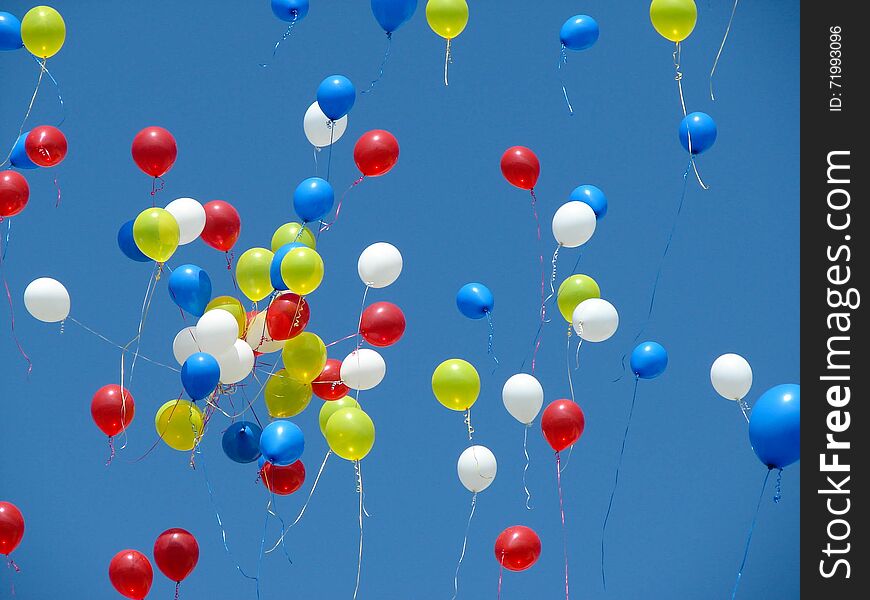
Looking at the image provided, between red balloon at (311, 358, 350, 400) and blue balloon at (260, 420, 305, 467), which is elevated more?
red balloon at (311, 358, 350, 400)

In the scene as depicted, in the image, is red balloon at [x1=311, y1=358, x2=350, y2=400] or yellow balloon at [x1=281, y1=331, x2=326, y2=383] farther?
red balloon at [x1=311, y1=358, x2=350, y2=400]

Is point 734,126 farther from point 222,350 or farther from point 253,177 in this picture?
point 222,350

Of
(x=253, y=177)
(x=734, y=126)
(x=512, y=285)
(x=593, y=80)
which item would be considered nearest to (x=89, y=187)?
(x=253, y=177)

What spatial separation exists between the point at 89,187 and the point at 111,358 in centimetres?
79

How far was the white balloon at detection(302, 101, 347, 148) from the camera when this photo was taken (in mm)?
4430

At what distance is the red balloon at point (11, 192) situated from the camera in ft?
14.0

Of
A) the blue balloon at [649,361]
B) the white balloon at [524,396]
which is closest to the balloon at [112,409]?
the white balloon at [524,396]

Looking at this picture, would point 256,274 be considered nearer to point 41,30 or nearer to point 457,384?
point 457,384

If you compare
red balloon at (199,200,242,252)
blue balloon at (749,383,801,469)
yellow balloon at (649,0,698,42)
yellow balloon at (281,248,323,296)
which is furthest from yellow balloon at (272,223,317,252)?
blue balloon at (749,383,801,469)

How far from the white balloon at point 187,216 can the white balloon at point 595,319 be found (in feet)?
4.20

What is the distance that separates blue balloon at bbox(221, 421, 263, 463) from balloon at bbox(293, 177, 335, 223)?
0.72m

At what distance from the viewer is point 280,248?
4172mm

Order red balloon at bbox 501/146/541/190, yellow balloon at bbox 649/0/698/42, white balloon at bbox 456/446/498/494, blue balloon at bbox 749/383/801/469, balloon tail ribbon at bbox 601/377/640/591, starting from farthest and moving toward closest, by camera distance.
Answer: balloon tail ribbon at bbox 601/377/640/591 < red balloon at bbox 501/146/541/190 < white balloon at bbox 456/446/498/494 < yellow balloon at bbox 649/0/698/42 < blue balloon at bbox 749/383/801/469

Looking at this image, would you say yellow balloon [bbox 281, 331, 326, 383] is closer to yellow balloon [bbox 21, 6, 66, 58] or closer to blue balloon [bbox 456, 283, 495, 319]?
blue balloon [bbox 456, 283, 495, 319]
